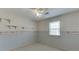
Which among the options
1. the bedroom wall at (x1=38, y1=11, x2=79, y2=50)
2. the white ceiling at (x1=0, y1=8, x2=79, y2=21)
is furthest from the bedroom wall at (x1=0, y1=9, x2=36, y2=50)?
the bedroom wall at (x1=38, y1=11, x2=79, y2=50)

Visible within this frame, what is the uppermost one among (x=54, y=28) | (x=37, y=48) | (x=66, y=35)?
(x=54, y=28)

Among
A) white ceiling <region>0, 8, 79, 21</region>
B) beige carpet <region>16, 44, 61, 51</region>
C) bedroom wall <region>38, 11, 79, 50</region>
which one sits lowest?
beige carpet <region>16, 44, 61, 51</region>

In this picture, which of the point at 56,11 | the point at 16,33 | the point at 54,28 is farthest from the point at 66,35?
the point at 16,33

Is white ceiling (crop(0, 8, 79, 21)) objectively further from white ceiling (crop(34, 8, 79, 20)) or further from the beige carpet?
the beige carpet

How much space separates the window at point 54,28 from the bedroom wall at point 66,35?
0.05m

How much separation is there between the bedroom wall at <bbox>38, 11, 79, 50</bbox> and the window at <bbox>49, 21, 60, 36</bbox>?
0.05 metres

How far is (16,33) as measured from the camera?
1484 mm

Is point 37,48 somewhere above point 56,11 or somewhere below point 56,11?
below

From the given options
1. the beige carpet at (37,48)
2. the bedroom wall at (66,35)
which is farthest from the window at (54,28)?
the beige carpet at (37,48)

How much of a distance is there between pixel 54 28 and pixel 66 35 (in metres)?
0.20

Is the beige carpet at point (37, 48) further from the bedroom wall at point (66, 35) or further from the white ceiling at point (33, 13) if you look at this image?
the white ceiling at point (33, 13)

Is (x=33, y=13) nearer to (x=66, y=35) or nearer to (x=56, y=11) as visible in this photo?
(x=56, y=11)

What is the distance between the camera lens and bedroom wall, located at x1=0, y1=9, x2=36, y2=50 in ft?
4.76
